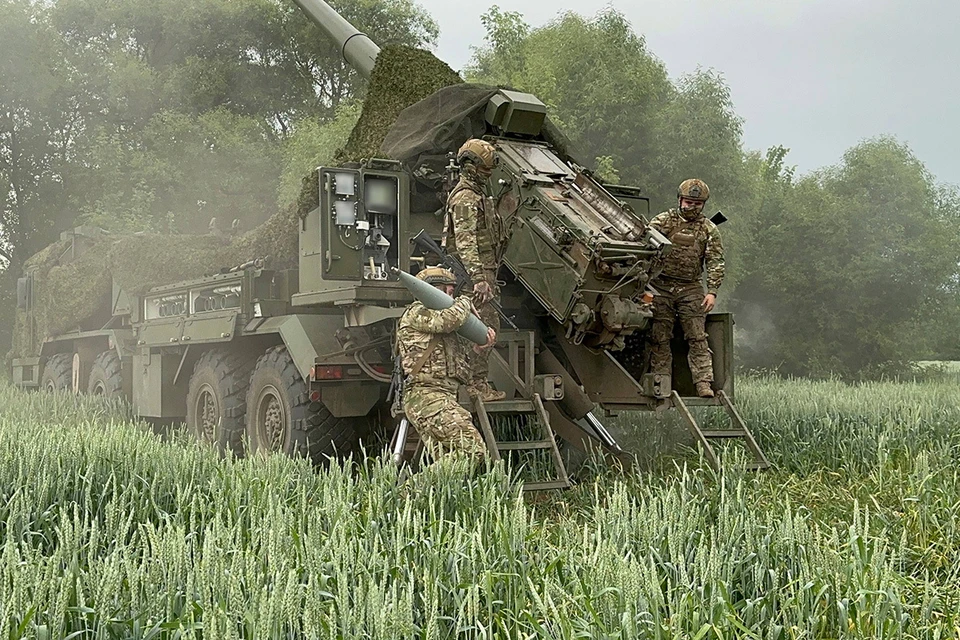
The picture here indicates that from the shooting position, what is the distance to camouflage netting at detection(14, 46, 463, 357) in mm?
9273

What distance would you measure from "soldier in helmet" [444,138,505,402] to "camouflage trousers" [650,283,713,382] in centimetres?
149

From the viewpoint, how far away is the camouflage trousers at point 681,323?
805 cm

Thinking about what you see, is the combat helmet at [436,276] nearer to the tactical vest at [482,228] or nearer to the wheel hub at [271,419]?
the tactical vest at [482,228]

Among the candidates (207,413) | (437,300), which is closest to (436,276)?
(437,300)

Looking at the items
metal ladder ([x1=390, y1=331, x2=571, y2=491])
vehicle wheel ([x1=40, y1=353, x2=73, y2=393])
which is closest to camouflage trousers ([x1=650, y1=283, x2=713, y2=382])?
metal ladder ([x1=390, y1=331, x2=571, y2=491])

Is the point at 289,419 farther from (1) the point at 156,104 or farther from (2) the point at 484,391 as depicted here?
(1) the point at 156,104

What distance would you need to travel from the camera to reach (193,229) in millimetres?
26875

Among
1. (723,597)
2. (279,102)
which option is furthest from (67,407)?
(279,102)

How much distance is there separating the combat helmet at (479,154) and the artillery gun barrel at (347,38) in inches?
118

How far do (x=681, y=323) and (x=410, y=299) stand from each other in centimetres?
221

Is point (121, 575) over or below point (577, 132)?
below

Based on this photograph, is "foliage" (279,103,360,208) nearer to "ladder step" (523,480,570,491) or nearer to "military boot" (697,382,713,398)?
"military boot" (697,382,713,398)

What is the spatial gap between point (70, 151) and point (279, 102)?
635cm

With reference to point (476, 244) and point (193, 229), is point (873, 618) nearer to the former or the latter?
point (476, 244)
